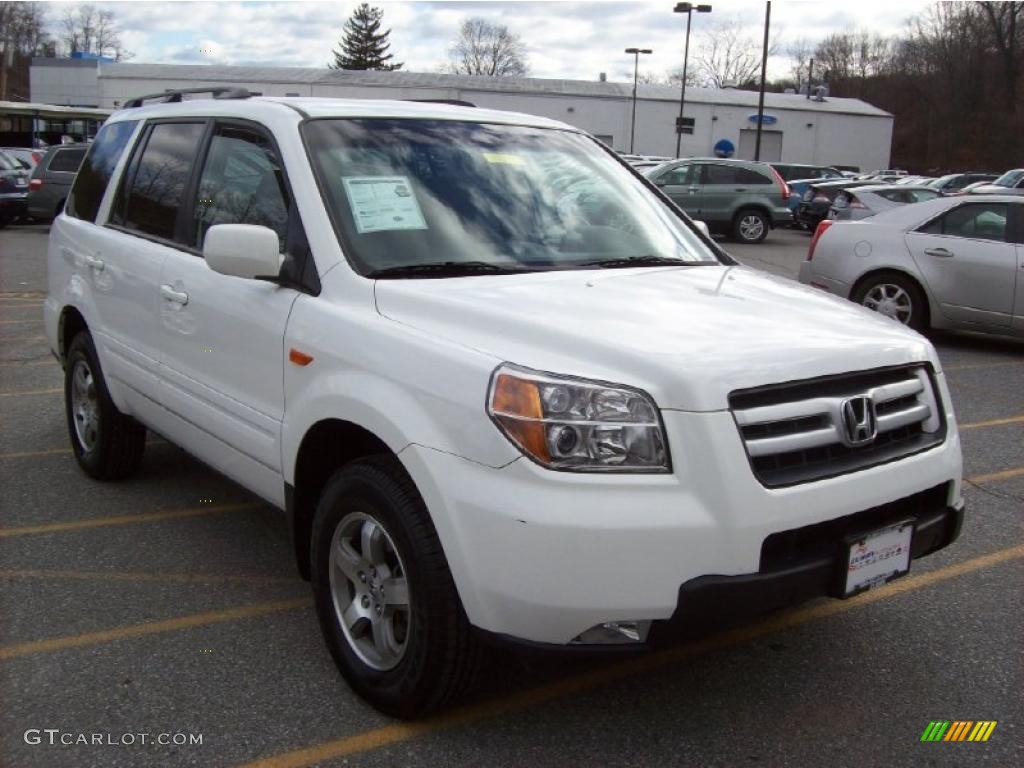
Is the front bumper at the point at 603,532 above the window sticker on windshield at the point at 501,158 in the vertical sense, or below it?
below

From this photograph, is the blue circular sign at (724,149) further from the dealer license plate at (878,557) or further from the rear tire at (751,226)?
the dealer license plate at (878,557)

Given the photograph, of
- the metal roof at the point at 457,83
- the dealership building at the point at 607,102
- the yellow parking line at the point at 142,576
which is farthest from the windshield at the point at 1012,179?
the metal roof at the point at 457,83

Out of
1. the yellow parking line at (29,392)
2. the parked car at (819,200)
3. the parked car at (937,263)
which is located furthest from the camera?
the parked car at (819,200)

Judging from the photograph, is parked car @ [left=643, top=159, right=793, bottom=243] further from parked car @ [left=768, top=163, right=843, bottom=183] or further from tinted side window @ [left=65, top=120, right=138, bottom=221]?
tinted side window @ [left=65, top=120, right=138, bottom=221]

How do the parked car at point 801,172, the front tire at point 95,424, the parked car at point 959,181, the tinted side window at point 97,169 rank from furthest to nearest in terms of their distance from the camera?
the parked car at point 801,172 → the parked car at point 959,181 → the tinted side window at point 97,169 → the front tire at point 95,424

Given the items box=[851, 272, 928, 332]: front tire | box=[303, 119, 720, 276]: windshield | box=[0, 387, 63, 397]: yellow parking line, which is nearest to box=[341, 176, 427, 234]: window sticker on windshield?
box=[303, 119, 720, 276]: windshield

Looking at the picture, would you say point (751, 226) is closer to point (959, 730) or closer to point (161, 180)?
point (161, 180)

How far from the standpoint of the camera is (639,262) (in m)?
3.67

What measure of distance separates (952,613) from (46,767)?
3.11 metres

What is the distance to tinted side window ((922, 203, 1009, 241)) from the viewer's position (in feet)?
30.0

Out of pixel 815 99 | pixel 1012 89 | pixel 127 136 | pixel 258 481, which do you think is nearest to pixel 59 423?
pixel 127 136

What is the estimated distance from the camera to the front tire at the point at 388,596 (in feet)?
8.55

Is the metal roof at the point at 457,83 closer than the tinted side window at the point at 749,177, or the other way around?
the tinted side window at the point at 749,177
